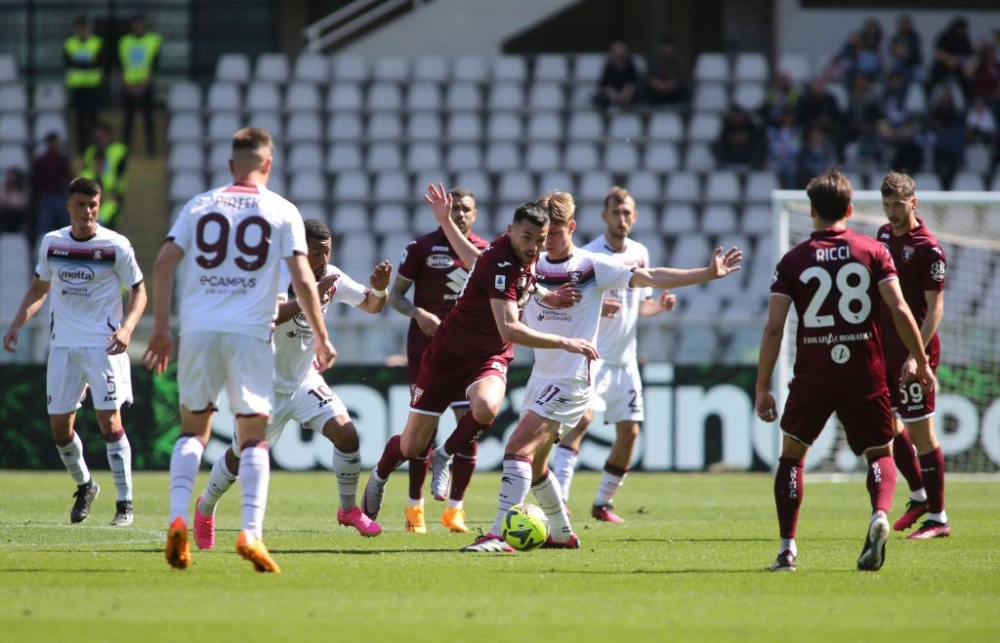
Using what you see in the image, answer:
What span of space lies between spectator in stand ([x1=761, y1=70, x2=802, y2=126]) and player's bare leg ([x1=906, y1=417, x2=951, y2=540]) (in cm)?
1352

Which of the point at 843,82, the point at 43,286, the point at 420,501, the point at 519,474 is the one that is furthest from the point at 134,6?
the point at 519,474

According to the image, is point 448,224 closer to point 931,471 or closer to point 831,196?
point 831,196

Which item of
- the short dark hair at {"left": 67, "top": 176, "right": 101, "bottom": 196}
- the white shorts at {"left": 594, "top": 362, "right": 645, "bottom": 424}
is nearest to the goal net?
the white shorts at {"left": 594, "top": 362, "right": 645, "bottom": 424}

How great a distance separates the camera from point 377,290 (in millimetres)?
10133

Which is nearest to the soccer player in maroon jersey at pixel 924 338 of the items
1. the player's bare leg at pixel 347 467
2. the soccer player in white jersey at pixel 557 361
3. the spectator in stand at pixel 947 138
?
the soccer player in white jersey at pixel 557 361

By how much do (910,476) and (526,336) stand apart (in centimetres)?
401

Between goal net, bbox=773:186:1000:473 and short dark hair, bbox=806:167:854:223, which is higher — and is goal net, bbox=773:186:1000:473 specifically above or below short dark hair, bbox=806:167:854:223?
below

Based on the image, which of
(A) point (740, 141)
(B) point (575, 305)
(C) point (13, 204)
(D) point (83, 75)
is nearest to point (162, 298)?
(B) point (575, 305)

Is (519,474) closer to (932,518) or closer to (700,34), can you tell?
(932,518)

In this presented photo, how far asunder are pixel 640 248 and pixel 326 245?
3.60 meters

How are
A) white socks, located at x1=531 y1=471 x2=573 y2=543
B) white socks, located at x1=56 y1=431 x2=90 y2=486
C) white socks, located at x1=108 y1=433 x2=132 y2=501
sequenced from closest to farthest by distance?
1. white socks, located at x1=531 y1=471 x2=573 y2=543
2. white socks, located at x1=108 y1=433 x2=132 y2=501
3. white socks, located at x1=56 y1=431 x2=90 y2=486

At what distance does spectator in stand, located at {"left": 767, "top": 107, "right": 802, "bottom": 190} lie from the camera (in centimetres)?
2333

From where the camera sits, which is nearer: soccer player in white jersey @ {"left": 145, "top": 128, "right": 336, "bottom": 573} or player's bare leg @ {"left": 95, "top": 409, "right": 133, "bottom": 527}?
soccer player in white jersey @ {"left": 145, "top": 128, "right": 336, "bottom": 573}

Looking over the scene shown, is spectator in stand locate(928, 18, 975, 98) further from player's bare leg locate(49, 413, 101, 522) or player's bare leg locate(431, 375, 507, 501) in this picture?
player's bare leg locate(49, 413, 101, 522)
